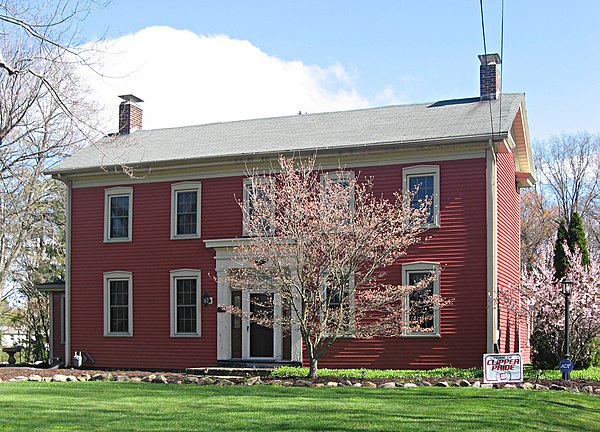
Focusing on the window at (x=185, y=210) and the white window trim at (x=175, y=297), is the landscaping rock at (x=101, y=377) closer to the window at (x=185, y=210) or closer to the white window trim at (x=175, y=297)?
the white window trim at (x=175, y=297)

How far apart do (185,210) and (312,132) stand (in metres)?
4.33

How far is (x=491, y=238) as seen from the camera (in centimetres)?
2022

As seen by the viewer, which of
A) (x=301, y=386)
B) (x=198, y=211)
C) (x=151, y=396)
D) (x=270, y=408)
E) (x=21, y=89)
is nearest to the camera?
(x=270, y=408)

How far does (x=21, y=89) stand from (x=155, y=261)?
984 cm

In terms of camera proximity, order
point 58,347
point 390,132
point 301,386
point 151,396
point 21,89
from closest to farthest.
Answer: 1. point 151,396
2. point 301,386
3. point 390,132
4. point 58,347
5. point 21,89

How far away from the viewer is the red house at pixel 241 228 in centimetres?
2048

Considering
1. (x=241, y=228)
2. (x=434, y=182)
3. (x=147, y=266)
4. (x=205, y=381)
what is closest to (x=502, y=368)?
(x=434, y=182)

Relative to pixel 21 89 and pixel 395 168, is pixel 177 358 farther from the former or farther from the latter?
pixel 21 89

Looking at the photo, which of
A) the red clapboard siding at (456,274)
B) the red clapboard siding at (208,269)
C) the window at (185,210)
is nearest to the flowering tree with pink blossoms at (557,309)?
the red clapboard siding at (456,274)

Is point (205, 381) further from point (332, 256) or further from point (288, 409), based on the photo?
point (288, 409)

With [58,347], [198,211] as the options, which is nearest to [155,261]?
[198,211]

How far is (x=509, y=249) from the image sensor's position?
23609 millimetres

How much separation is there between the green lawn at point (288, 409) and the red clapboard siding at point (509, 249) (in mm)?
6345

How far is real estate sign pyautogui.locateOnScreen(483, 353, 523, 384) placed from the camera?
17.0 m
